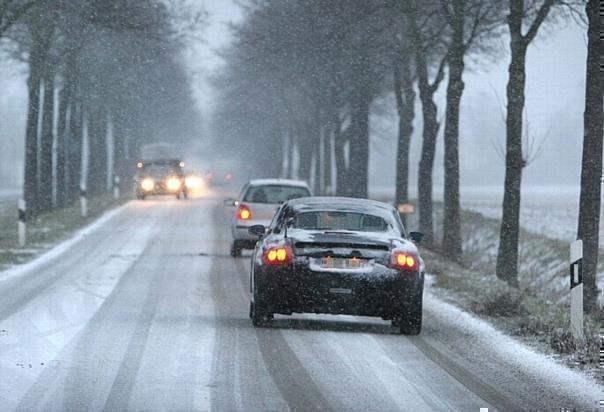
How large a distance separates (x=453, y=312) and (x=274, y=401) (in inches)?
318

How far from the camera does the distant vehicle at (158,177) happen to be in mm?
59594

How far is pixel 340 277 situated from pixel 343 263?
15 cm

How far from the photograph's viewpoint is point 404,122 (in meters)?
42.3

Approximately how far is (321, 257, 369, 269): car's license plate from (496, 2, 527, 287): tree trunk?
10.6 metres

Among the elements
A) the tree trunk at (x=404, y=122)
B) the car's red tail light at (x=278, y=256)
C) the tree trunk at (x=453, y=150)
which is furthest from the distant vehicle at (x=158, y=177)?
the car's red tail light at (x=278, y=256)

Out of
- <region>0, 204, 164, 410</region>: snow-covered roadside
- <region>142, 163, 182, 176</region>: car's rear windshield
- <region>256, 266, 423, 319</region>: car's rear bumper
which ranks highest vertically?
<region>142, 163, 182, 176</region>: car's rear windshield

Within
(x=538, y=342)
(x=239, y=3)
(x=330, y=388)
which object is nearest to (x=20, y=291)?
(x=538, y=342)

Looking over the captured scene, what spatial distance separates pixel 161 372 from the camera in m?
11.1

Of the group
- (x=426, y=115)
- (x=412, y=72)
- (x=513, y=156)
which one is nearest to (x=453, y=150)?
(x=426, y=115)

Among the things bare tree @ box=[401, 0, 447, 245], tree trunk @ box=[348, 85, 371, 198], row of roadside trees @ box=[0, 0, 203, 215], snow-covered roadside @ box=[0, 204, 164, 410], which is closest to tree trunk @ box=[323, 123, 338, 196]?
row of roadside trees @ box=[0, 0, 203, 215]

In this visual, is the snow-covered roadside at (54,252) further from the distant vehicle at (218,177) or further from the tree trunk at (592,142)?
the distant vehicle at (218,177)

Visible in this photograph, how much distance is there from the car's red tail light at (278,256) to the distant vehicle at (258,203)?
12.3m

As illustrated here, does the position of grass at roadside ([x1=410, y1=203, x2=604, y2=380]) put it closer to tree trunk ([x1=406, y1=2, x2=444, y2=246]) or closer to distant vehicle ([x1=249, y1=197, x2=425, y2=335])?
tree trunk ([x1=406, y1=2, x2=444, y2=246])

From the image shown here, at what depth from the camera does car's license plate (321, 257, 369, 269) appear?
14336mm
